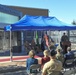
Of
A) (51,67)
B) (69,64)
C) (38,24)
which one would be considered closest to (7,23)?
(38,24)

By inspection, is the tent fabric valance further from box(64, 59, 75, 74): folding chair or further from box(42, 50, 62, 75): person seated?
box(42, 50, 62, 75): person seated

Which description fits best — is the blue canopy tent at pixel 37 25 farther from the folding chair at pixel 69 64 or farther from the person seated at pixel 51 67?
the person seated at pixel 51 67

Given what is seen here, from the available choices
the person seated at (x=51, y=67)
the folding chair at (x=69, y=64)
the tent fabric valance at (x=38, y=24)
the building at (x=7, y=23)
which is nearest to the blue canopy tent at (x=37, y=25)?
the tent fabric valance at (x=38, y=24)

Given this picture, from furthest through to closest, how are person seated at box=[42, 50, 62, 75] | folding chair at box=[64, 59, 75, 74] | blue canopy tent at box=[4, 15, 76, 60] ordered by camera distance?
blue canopy tent at box=[4, 15, 76, 60] → folding chair at box=[64, 59, 75, 74] → person seated at box=[42, 50, 62, 75]

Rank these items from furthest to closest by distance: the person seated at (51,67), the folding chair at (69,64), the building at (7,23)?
1. the building at (7,23)
2. the folding chair at (69,64)
3. the person seated at (51,67)

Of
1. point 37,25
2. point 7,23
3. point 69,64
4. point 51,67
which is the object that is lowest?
point 69,64

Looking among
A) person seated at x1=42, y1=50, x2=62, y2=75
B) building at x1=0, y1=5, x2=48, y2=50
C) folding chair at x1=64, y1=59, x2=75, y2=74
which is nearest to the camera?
person seated at x1=42, y1=50, x2=62, y2=75

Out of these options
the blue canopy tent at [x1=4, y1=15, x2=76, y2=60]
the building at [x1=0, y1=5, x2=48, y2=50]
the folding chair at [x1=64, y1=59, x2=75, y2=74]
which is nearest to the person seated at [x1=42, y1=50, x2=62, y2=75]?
the folding chair at [x1=64, y1=59, x2=75, y2=74]

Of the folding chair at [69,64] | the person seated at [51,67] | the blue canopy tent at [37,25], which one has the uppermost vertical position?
the blue canopy tent at [37,25]

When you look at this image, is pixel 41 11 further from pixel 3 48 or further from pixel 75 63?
pixel 75 63

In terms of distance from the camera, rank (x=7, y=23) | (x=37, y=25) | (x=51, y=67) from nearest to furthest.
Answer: (x=51, y=67) → (x=37, y=25) → (x=7, y=23)

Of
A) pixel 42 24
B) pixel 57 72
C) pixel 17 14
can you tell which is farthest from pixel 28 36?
pixel 57 72

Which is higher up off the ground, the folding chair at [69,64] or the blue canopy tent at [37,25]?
the blue canopy tent at [37,25]

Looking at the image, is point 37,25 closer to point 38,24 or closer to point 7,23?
point 38,24
